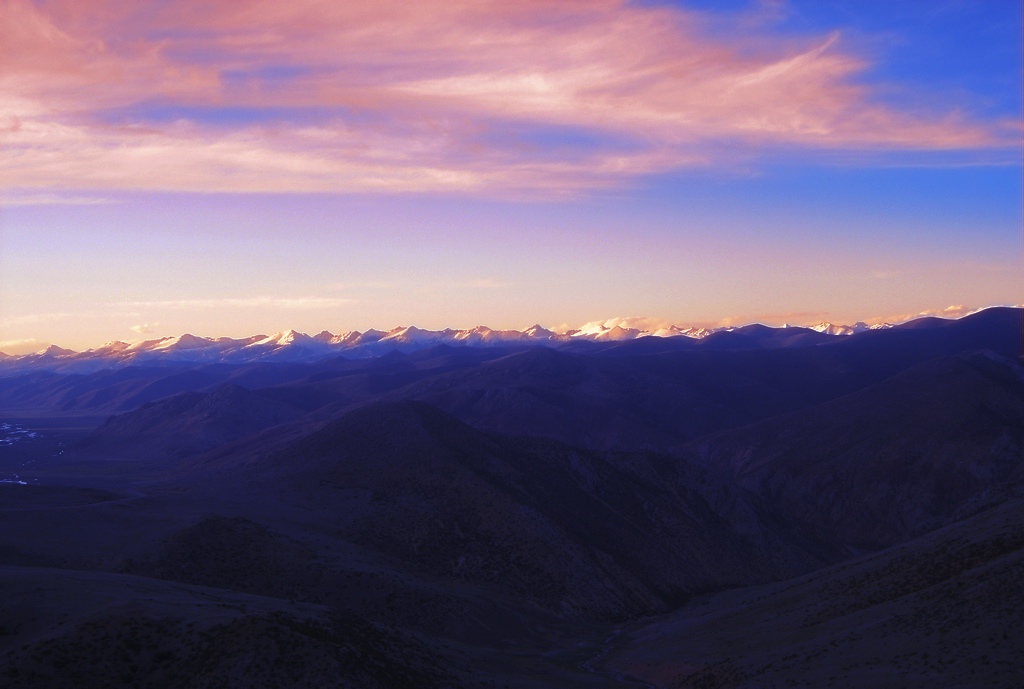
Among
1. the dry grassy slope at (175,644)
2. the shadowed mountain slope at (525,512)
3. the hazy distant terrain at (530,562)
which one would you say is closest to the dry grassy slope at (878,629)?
the hazy distant terrain at (530,562)

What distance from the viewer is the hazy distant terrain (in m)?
33.2

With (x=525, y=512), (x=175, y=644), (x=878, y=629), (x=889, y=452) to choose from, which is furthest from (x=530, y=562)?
(x=889, y=452)

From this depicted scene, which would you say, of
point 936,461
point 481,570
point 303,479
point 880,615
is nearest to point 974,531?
point 880,615

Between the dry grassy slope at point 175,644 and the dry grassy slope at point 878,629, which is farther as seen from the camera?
the dry grassy slope at point 878,629

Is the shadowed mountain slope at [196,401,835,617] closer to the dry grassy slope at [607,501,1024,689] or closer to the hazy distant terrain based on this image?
the hazy distant terrain

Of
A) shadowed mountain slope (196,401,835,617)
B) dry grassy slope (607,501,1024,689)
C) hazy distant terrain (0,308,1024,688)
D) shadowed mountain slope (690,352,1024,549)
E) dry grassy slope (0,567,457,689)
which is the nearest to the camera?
dry grassy slope (0,567,457,689)

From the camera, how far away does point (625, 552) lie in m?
78.2

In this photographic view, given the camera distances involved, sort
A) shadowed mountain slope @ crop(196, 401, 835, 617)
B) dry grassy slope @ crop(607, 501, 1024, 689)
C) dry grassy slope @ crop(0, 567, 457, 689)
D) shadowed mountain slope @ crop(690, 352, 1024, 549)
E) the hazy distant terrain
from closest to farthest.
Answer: dry grassy slope @ crop(0, 567, 457, 689)
the hazy distant terrain
dry grassy slope @ crop(607, 501, 1024, 689)
shadowed mountain slope @ crop(196, 401, 835, 617)
shadowed mountain slope @ crop(690, 352, 1024, 549)

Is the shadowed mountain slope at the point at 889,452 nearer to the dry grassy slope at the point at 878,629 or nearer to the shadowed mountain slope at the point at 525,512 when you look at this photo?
the shadowed mountain slope at the point at 525,512

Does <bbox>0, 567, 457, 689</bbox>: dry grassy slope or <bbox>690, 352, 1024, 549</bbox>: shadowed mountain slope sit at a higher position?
<bbox>0, 567, 457, 689</bbox>: dry grassy slope

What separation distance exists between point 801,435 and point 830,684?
358ft

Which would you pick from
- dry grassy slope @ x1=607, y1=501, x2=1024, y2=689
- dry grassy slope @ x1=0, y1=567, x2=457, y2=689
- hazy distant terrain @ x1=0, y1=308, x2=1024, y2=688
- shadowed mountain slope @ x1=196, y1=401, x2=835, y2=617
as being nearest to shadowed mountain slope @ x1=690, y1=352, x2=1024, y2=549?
hazy distant terrain @ x1=0, y1=308, x2=1024, y2=688

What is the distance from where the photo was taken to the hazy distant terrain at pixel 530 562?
33188 mm

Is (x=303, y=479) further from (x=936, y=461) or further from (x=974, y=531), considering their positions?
(x=936, y=461)
